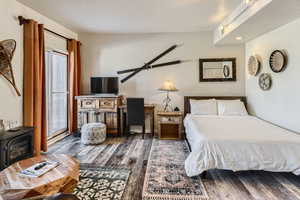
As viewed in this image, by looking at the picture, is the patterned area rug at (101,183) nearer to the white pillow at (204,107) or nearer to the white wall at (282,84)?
Result: the white pillow at (204,107)

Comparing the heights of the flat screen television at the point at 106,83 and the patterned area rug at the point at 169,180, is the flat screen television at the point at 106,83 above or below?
above

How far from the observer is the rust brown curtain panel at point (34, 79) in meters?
3.18

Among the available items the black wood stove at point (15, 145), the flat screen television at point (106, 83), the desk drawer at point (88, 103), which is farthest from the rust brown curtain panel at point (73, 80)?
the black wood stove at point (15, 145)

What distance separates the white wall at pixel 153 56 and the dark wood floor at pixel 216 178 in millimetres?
1821

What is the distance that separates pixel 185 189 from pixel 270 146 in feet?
4.06

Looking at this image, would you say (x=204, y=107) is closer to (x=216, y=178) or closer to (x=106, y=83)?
(x=216, y=178)

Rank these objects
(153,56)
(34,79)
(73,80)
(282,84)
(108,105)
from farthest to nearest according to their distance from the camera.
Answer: (153,56) < (73,80) < (108,105) < (282,84) < (34,79)

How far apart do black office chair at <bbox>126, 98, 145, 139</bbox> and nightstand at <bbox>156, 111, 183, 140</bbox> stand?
0.41m

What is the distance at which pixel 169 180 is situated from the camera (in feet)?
8.36

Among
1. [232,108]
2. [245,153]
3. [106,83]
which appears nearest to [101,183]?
[245,153]

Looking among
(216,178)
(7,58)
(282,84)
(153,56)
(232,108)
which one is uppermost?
(153,56)

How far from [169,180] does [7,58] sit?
118 inches

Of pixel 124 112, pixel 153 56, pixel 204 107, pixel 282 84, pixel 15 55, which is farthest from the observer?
pixel 153 56

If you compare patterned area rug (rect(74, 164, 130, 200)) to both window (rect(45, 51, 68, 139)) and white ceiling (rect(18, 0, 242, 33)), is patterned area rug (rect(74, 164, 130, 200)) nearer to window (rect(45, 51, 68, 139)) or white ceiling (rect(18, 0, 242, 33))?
window (rect(45, 51, 68, 139))
